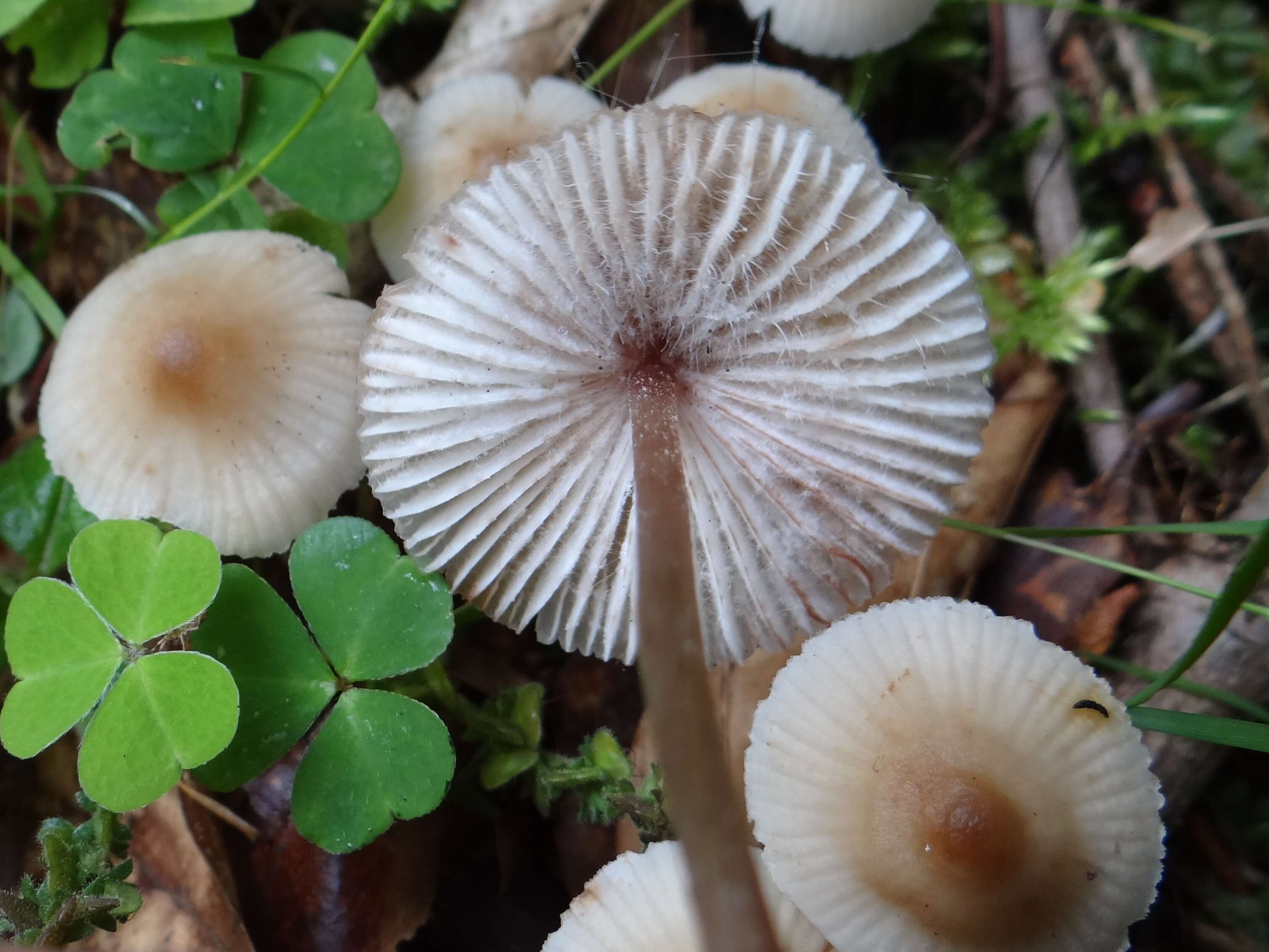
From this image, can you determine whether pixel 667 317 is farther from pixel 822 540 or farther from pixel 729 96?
pixel 729 96

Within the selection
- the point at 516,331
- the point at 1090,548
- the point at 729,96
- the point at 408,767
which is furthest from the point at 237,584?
the point at 1090,548

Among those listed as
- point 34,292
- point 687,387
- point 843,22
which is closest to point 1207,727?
point 687,387

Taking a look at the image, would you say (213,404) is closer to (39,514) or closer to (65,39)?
(39,514)

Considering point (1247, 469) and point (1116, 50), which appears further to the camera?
point (1116, 50)

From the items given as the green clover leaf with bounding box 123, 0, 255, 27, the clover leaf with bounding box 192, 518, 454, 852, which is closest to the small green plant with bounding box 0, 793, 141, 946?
the clover leaf with bounding box 192, 518, 454, 852

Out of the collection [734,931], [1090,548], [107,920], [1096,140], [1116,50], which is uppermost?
[1116,50]
